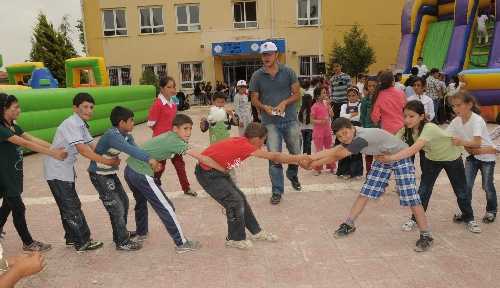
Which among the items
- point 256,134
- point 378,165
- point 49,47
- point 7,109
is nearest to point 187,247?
point 256,134

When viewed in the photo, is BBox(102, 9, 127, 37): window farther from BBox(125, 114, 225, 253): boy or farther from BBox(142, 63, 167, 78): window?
BBox(125, 114, 225, 253): boy

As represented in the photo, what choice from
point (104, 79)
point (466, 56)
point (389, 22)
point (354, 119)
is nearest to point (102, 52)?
point (104, 79)

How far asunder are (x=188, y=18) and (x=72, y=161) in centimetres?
2580

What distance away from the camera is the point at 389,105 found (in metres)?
5.83

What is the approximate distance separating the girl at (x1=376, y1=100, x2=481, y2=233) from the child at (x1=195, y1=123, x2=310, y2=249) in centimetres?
109

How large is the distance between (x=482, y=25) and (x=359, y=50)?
11382 mm

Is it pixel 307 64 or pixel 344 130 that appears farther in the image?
pixel 307 64

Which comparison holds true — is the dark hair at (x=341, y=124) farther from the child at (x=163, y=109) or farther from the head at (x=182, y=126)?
the child at (x=163, y=109)

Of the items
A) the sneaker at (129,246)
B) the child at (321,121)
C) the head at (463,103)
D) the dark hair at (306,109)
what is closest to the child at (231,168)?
the sneaker at (129,246)

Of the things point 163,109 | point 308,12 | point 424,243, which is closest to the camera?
point 424,243

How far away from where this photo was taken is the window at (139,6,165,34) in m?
29.0

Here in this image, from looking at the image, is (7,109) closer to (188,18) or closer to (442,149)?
(442,149)

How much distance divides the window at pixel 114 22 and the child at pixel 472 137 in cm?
2772

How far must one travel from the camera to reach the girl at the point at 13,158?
14.0 ft
